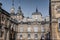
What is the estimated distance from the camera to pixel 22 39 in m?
50.0

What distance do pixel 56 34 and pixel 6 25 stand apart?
812 inches

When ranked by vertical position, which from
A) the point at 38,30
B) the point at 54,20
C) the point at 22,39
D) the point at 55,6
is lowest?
the point at 22,39

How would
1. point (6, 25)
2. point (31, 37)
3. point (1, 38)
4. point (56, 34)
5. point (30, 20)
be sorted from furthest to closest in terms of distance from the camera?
1. point (30, 20)
2. point (31, 37)
3. point (6, 25)
4. point (1, 38)
5. point (56, 34)

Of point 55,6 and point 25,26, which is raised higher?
point 55,6

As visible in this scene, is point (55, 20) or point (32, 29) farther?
point (32, 29)

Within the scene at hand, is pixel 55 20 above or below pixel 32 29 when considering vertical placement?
above

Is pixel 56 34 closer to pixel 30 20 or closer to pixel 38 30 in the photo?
pixel 38 30

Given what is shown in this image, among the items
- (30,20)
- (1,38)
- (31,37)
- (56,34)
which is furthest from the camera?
(30,20)

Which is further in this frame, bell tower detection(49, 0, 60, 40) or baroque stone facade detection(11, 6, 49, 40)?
baroque stone facade detection(11, 6, 49, 40)

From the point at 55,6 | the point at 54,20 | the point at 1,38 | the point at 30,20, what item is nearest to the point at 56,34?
the point at 54,20

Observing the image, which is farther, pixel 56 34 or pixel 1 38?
pixel 1 38

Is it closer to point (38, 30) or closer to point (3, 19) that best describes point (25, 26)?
point (38, 30)

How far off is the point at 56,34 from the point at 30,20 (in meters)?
30.4

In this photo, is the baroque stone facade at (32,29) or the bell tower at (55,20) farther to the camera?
the baroque stone facade at (32,29)
